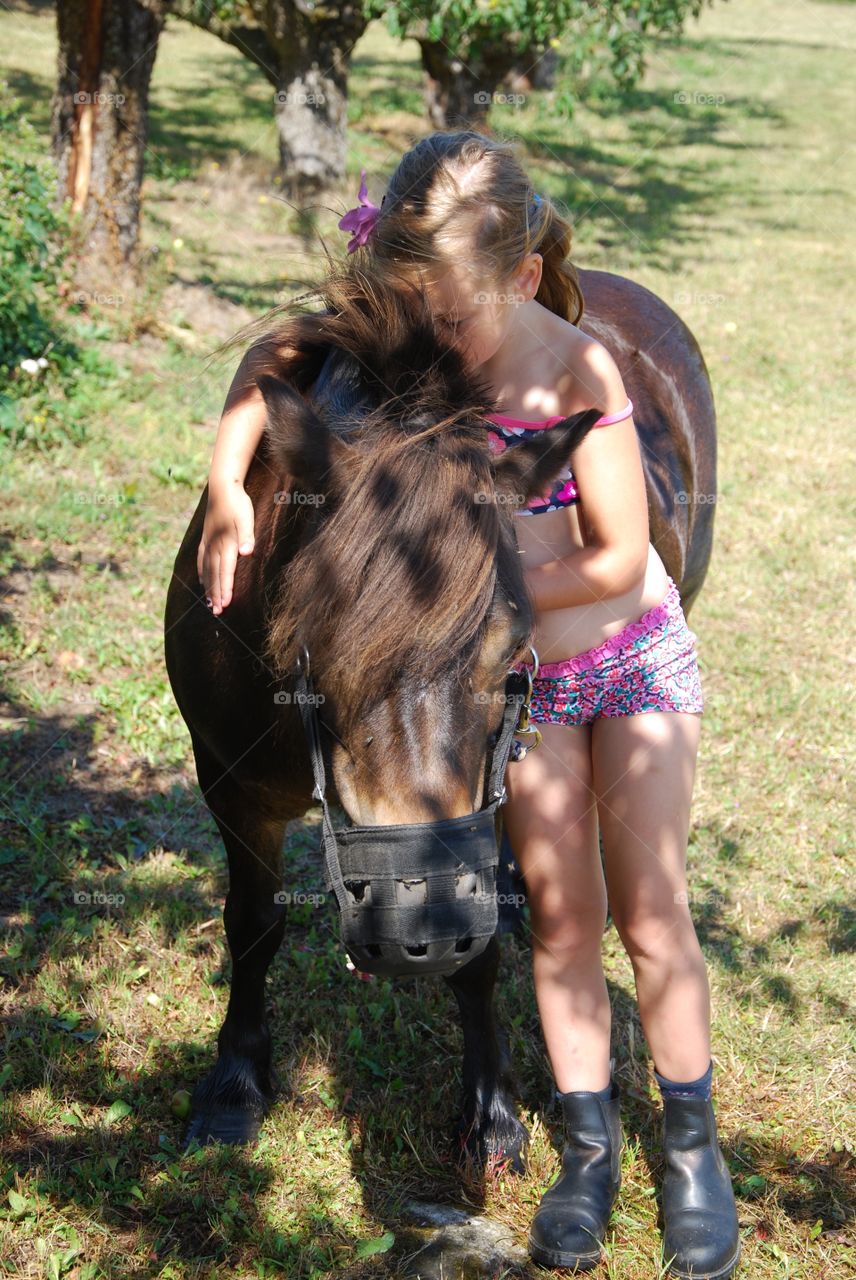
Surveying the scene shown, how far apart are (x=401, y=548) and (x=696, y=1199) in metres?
1.61

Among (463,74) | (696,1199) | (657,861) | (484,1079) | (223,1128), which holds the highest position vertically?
(463,74)

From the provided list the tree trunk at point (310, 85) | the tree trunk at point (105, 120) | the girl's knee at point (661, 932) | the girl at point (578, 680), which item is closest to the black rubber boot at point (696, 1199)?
the girl at point (578, 680)

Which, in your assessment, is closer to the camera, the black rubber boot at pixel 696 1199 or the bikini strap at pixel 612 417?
the bikini strap at pixel 612 417

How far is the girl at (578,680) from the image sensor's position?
88.4 inches

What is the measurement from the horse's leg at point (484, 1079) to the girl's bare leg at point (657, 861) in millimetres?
456

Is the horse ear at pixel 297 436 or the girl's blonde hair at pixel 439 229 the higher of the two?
the girl's blonde hair at pixel 439 229

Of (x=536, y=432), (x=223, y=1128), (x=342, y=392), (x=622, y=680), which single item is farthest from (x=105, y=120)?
(x=223, y=1128)

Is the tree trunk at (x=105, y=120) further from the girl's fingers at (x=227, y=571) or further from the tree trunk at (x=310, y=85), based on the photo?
the girl's fingers at (x=227, y=571)

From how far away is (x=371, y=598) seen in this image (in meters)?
1.89

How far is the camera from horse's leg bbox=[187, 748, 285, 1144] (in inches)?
113

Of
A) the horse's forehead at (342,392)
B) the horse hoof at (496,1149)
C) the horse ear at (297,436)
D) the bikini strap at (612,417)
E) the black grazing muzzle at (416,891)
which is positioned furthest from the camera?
the horse hoof at (496,1149)

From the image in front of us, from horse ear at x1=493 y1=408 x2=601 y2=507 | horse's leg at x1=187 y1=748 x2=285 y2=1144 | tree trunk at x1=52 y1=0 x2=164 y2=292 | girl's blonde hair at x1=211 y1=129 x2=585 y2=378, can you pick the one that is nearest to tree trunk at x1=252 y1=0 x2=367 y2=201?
tree trunk at x1=52 y1=0 x2=164 y2=292

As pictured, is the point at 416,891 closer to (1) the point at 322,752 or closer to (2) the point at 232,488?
(1) the point at 322,752

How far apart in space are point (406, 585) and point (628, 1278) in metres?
1.65
